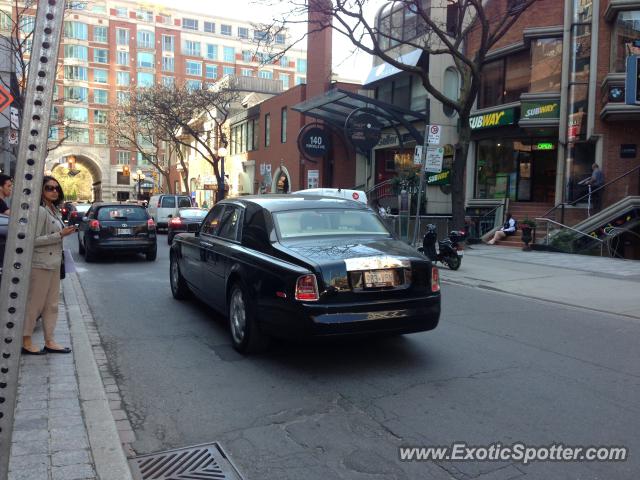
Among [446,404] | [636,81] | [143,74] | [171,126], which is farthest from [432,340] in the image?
[143,74]

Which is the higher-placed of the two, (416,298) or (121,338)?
(416,298)

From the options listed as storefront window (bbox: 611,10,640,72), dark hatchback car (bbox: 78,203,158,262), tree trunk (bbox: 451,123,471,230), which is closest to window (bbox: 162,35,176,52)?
tree trunk (bbox: 451,123,471,230)

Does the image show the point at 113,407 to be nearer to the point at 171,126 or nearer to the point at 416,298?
the point at 416,298

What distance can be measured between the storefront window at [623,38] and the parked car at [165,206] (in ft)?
64.5

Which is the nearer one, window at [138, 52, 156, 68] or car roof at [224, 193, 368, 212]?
car roof at [224, 193, 368, 212]

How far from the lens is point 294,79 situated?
86750mm

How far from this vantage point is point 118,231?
48.6ft

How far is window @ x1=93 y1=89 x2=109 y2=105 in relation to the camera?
74812 millimetres

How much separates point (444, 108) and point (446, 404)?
74.0 feet

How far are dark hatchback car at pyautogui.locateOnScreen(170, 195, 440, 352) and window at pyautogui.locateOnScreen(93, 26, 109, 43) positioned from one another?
258 feet

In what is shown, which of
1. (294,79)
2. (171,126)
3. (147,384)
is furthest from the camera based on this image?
(294,79)

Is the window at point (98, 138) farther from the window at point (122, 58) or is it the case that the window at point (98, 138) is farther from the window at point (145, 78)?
the window at point (122, 58)

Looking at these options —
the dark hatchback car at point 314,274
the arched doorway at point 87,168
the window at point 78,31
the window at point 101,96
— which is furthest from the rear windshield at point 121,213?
the window at point 78,31

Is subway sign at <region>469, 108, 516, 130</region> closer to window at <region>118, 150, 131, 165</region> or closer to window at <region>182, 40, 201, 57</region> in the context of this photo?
window at <region>118, 150, 131, 165</region>
